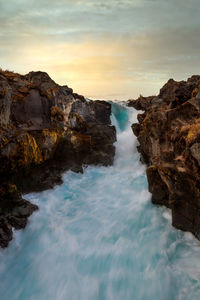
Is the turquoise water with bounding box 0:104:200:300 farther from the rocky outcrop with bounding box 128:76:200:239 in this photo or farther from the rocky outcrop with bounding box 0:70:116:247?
the rocky outcrop with bounding box 0:70:116:247

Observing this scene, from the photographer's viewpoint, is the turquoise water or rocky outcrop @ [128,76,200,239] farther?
rocky outcrop @ [128,76,200,239]

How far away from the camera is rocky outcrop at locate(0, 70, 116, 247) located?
7809 millimetres

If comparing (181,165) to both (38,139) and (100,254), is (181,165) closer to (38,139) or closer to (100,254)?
(100,254)

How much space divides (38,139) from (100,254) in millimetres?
6548

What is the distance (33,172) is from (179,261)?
7.79 meters

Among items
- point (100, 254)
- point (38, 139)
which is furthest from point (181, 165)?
point (38, 139)

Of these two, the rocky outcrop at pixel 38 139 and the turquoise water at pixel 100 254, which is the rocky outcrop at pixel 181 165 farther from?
the rocky outcrop at pixel 38 139

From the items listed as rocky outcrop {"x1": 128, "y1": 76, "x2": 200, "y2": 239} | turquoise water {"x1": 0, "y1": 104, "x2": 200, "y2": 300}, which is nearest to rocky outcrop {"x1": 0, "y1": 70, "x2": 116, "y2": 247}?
turquoise water {"x1": 0, "y1": 104, "x2": 200, "y2": 300}

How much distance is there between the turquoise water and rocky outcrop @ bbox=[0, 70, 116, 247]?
0.85m

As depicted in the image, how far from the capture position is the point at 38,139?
1051 cm

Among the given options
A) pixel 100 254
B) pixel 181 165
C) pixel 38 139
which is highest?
pixel 38 139

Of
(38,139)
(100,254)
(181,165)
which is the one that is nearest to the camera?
(181,165)

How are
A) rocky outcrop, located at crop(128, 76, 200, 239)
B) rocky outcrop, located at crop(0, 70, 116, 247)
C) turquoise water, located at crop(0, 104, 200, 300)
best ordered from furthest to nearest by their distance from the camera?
1. rocky outcrop, located at crop(0, 70, 116, 247)
2. rocky outcrop, located at crop(128, 76, 200, 239)
3. turquoise water, located at crop(0, 104, 200, 300)

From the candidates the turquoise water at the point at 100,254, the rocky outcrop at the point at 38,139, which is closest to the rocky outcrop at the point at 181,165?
the turquoise water at the point at 100,254
